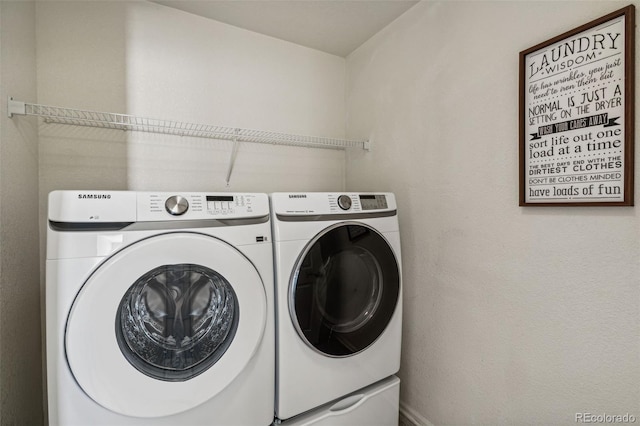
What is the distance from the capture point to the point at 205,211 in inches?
41.9

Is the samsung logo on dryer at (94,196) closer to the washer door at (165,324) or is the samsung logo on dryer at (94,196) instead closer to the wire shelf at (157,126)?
the washer door at (165,324)

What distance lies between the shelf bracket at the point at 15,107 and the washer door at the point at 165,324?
0.74 metres

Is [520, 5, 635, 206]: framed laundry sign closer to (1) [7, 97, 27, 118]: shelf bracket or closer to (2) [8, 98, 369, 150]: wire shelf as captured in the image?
(2) [8, 98, 369, 150]: wire shelf

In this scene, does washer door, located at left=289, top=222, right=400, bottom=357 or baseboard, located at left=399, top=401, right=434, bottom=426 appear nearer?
washer door, located at left=289, top=222, right=400, bottom=357

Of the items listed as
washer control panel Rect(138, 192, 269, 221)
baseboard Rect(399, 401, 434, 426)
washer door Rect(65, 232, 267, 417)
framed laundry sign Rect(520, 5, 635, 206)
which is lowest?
baseboard Rect(399, 401, 434, 426)

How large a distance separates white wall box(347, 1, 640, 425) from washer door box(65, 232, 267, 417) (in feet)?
2.97

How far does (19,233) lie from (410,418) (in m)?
1.98

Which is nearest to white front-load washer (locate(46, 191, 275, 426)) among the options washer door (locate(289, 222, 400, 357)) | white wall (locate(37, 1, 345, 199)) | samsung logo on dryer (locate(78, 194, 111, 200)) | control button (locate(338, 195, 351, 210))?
samsung logo on dryer (locate(78, 194, 111, 200))

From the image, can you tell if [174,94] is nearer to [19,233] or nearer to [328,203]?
[19,233]

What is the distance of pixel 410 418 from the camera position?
5.25 ft

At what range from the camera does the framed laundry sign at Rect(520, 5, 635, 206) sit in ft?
2.92

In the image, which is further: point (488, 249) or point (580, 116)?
point (488, 249)

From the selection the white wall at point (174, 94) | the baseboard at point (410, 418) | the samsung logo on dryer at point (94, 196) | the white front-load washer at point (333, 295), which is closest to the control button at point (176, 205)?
the samsung logo on dryer at point (94, 196)

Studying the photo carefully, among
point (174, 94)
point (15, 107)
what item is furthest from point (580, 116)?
point (15, 107)
